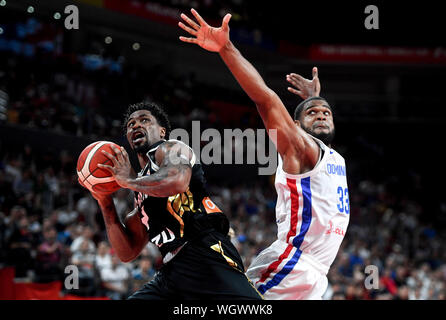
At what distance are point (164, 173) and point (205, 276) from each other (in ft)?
2.33

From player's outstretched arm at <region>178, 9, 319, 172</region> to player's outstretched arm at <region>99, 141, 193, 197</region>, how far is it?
23.0 inches

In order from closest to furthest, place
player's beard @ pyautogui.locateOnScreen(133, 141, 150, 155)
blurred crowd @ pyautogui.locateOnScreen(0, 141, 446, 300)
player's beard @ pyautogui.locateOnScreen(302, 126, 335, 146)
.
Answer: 1. player's beard @ pyautogui.locateOnScreen(133, 141, 150, 155)
2. player's beard @ pyautogui.locateOnScreen(302, 126, 335, 146)
3. blurred crowd @ pyautogui.locateOnScreen(0, 141, 446, 300)

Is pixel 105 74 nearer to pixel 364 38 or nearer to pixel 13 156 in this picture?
pixel 13 156

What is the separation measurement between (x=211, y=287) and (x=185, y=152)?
2.86ft

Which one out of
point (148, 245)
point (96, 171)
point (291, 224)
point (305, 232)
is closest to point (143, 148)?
point (96, 171)

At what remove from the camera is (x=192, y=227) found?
374cm

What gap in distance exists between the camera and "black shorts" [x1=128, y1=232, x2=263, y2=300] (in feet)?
11.7

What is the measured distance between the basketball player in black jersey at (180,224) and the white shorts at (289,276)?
0.79 ft

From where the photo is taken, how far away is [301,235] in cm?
383

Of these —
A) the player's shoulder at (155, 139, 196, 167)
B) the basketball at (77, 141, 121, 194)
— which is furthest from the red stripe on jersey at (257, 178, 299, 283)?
the basketball at (77, 141, 121, 194)

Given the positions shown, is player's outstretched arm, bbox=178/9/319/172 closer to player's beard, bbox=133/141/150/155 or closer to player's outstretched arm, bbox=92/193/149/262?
player's beard, bbox=133/141/150/155

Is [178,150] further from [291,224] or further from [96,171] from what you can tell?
[291,224]
